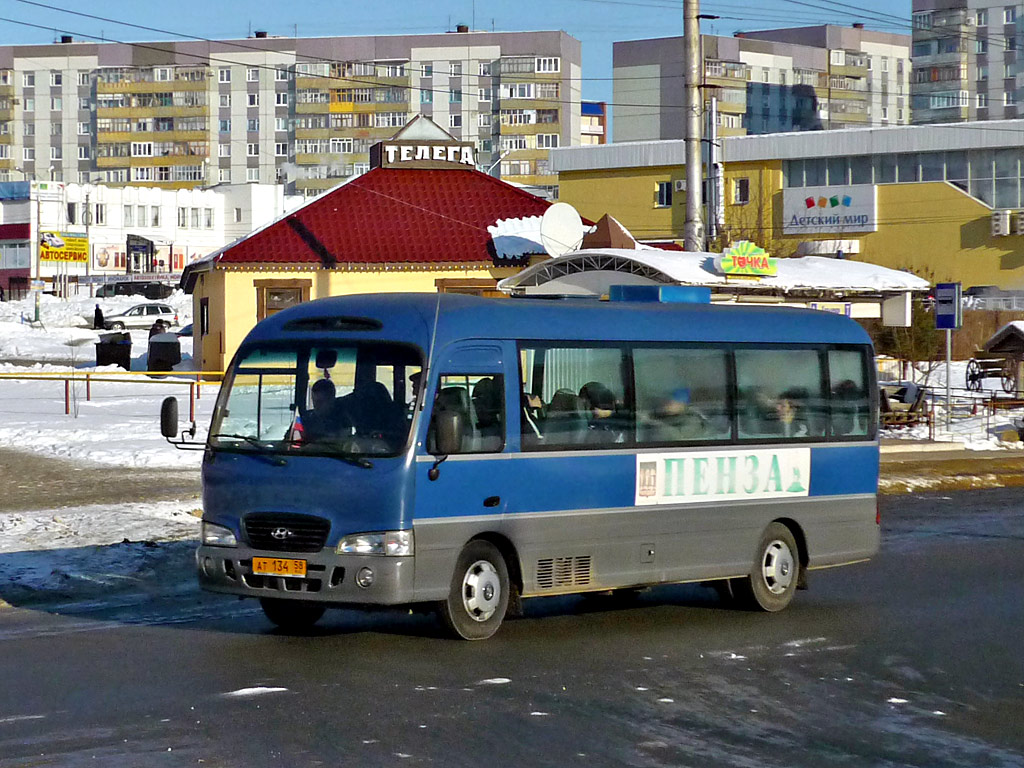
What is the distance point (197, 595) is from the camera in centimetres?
1342

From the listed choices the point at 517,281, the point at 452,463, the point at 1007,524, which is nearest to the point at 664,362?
the point at 452,463

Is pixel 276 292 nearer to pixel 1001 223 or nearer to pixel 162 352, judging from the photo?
pixel 162 352

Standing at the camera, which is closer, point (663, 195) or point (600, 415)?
point (600, 415)

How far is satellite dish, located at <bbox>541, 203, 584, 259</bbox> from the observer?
3734 centimetres

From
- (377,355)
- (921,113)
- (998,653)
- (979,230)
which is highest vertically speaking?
(921,113)

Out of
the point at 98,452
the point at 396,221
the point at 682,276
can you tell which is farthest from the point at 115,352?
the point at 682,276

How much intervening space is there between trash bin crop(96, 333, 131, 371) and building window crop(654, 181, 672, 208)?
47.7 meters

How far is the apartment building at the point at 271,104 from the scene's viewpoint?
489 feet

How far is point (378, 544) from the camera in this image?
33.9ft

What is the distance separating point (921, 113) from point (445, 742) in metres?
163

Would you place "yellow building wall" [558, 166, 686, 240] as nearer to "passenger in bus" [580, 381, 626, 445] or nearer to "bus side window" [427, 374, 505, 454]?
"passenger in bus" [580, 381, 626, 445]

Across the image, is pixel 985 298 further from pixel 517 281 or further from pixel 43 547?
pixel 43 547

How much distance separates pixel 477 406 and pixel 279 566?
1706 mm

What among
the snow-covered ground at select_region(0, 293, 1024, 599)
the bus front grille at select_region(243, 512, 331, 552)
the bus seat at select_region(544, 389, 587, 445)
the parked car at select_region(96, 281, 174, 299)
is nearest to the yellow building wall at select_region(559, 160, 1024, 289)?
the parked car at select_region(96, 281, 174, 299)
